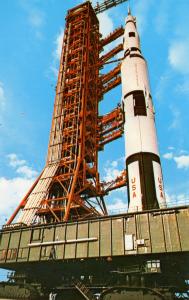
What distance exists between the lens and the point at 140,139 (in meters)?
25.1

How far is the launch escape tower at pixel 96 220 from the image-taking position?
65.4 ft

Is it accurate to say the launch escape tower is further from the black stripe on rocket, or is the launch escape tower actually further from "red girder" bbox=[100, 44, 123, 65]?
"red girder" bbox=[100, 44, 123, 65]

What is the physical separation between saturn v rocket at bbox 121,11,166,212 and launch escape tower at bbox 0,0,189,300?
9 cm

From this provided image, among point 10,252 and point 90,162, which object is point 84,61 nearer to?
point 90,162

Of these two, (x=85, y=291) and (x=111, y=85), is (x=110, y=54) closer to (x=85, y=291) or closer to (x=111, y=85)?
(x=111, y=85)

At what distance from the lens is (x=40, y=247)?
2403 centimetres

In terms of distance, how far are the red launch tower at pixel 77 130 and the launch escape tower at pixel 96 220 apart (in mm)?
141

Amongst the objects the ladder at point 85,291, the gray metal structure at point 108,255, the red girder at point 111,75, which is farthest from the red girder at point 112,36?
the ladder at point 85,291

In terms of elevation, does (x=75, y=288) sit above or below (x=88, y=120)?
below

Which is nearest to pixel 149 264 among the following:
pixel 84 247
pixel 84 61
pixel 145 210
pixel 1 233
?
pixel 145 210

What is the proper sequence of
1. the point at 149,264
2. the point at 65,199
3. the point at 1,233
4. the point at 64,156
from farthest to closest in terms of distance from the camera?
the point at 64,156
the point at 65,199
the point at 1,233
the point at 149,264

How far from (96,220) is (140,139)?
8027 mm

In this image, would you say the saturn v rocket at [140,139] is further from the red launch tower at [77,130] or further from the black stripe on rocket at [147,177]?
the red launch tower at [77,130]

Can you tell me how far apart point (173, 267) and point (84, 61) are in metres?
A: 30.1
